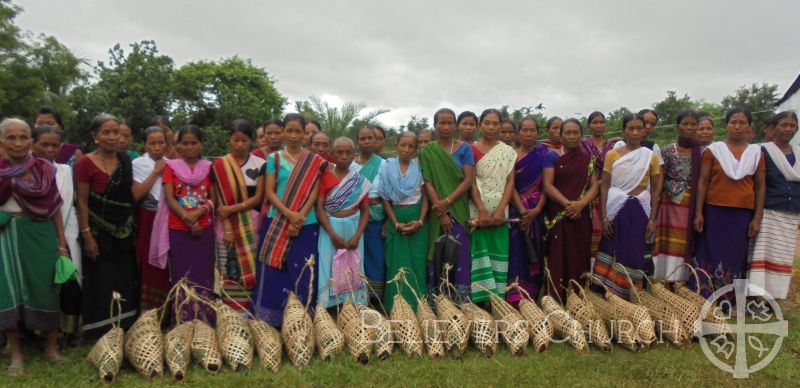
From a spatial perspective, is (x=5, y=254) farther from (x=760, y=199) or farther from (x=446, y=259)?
(x=760, y=199)

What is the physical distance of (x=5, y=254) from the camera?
333 centimetres

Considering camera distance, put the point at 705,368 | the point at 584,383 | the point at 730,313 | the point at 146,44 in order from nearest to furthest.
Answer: the point at 584,383 → the point at 705,368 → the point at 730,313 → the point at 146,44

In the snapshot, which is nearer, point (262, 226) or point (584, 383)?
point (584, 383)

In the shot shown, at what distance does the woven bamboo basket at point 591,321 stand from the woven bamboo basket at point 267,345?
7.56 feet

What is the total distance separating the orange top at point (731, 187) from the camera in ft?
15.1

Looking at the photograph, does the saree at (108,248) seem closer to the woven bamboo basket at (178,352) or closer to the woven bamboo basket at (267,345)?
the woven bamboo basket at (178,352)

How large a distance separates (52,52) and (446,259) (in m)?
24.3

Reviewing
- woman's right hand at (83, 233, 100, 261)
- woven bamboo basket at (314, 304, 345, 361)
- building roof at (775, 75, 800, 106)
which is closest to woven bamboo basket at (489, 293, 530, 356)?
woven bamboo basket at (314, 304, 345, 361)

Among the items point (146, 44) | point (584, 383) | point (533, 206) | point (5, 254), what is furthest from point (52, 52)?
point (584, 383)

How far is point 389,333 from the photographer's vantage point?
3.50 m

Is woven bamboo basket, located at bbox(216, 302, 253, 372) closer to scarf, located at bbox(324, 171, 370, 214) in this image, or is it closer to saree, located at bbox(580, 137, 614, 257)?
scarf, located at bbox(324, 171, 370, 214)

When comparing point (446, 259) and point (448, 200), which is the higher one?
point (448, 200)

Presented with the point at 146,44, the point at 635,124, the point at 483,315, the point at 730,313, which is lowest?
the point at 730,313

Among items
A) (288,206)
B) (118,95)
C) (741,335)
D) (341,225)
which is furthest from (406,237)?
(118,95)
